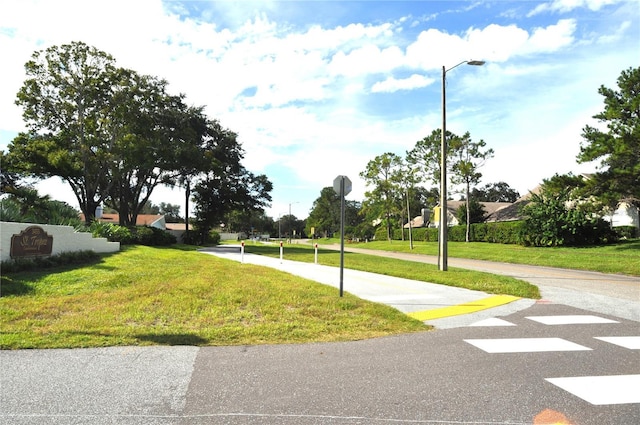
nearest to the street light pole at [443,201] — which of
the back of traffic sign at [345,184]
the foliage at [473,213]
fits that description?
the back of traffic sign at [345,184]

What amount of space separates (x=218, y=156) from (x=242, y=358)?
3892 cm

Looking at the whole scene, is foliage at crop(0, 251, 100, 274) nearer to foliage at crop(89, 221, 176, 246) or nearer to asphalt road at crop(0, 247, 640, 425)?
foliage at crop(89, 221, 176, 246)

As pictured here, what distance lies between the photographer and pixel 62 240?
1372 cm

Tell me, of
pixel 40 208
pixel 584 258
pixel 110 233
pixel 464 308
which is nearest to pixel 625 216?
pixel 584 258

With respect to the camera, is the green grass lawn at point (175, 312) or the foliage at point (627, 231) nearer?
the green grass lawn at point (175, 312)

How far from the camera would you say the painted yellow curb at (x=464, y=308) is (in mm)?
8041

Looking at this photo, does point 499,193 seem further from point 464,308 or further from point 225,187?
point 464,308

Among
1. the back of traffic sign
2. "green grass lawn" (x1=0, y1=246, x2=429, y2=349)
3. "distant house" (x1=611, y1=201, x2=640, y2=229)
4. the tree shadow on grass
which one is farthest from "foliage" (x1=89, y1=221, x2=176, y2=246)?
"distant house" (x1=611, y1=201, x2=640, y2=229)

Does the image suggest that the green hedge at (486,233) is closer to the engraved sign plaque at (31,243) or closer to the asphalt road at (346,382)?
the asphalt road at (346,382)

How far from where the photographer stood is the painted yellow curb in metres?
8.04

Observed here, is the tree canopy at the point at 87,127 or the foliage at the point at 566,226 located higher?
the tree canopy at the point at 87,127

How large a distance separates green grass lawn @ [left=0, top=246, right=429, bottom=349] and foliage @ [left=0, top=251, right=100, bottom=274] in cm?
49

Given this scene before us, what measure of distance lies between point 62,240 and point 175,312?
8.31 meters

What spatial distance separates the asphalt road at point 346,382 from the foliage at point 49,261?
5.97m
